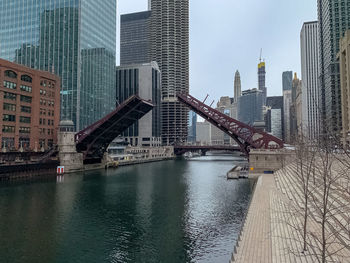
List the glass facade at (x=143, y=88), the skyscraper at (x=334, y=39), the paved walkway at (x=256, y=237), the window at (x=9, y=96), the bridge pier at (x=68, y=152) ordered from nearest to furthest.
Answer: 1. the paved walkway at (x=256, y=237)
2. the window at (x=9, y=96)
3. the bridge pier at (x=68, y=152)
4. the skyscraper at (x=334, y=39)
5. the glass facade at (x=143, y=88)

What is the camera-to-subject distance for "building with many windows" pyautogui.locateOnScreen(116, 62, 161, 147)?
6845 inches

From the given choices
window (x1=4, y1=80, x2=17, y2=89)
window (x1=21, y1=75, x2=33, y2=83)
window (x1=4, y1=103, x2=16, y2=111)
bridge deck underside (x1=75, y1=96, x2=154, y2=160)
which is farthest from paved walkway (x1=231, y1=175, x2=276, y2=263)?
window (x1=21, y1=75, x2=33, y2=83)

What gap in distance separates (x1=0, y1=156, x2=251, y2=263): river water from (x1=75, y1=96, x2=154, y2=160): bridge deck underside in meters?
22.1

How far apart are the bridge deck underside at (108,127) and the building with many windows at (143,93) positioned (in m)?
96.7

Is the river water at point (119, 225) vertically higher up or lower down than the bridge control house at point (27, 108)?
lower down

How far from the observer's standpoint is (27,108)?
6362 centimetres

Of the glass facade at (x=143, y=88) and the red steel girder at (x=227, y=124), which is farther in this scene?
the glass facade at (x=143, y=88)

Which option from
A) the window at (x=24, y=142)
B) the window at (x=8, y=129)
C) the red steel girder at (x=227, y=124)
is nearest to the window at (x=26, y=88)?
the window at (x=8, y=129)

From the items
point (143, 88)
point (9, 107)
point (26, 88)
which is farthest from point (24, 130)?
point (143, 88)

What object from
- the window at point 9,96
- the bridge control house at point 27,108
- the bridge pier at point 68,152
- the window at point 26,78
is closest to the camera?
the bridge control house at point 27,108

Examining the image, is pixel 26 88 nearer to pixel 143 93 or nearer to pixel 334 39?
pixel 334 39

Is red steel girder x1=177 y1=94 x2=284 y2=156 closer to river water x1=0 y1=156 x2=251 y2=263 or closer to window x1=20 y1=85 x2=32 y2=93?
river water x1=0 y1=156 x2=251 y2=263

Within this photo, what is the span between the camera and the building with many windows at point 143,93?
570ft

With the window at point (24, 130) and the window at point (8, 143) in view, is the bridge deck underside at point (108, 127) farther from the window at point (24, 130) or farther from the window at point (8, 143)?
the window at point (8, 143)
